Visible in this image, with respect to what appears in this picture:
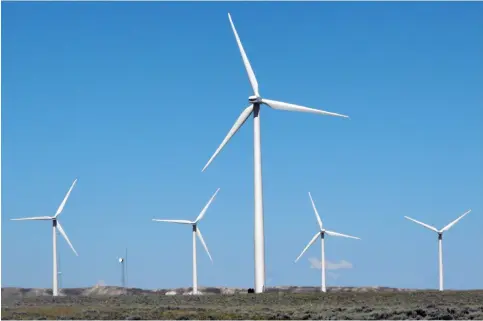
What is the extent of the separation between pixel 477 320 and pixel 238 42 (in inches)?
1789

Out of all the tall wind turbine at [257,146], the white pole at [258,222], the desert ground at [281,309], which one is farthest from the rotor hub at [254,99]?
the desert ground at [281,309]

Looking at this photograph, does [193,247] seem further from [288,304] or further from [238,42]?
[288,304]

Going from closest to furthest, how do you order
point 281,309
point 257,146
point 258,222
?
1. point 281,309
2. point 258,222
3. point 257,146

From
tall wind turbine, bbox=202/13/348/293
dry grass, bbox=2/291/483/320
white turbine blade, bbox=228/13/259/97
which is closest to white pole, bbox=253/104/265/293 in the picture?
tall wind turbine, bbox=202/13/348/293

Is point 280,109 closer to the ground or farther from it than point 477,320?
farther from it

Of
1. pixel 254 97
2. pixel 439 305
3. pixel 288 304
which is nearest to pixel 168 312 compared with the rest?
pixel 288 304

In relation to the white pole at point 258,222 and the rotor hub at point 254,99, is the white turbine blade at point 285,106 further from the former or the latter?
the white pole at point 258,222

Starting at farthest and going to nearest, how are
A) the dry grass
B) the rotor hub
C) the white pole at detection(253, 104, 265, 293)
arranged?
the rotor hub, the white pole at detection(253, 104, 265, 293), the dry grass

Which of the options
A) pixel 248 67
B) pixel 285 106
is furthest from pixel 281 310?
pixel 248 67

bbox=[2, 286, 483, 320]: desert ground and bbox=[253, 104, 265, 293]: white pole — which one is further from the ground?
bbox=[253, 104, 265, 293]: white pole

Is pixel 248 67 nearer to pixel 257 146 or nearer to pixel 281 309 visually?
pixel 257 146

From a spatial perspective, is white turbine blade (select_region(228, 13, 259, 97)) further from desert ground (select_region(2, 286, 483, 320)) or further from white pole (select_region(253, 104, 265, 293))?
desert ground (select_region(2, 286, 483, 320))

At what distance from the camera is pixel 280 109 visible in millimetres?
98938

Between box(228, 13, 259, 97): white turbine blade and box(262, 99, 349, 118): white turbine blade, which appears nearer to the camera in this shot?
box(262, 99, 349, 118): white turbine blade
